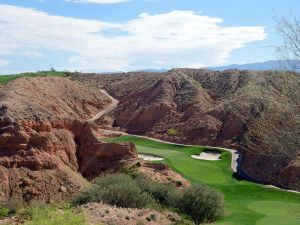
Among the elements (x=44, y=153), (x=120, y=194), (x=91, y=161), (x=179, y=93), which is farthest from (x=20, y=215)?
(x=179, y=93)

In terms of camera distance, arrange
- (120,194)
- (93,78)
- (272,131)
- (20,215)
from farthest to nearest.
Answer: (93,78), (120,194), (20,215), (272,131)

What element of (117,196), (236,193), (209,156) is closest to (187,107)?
(209,156)

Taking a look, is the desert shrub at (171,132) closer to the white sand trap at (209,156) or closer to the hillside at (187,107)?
the hillside at (187,107)

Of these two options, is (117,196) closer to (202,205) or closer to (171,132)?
(202,205)

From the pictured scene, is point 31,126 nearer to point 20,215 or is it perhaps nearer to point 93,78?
point 20,215

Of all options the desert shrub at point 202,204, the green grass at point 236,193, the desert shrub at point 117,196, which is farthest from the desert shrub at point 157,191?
the green grass at point 236,193

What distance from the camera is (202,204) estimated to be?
25297 mm

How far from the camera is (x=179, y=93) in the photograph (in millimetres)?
81938

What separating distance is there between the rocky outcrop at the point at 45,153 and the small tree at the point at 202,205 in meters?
11.4

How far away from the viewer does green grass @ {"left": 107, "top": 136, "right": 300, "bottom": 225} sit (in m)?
26.5

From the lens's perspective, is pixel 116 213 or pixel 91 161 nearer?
pixel 116 213

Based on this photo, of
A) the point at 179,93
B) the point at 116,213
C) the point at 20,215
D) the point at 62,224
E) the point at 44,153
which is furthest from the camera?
the point at 179,93

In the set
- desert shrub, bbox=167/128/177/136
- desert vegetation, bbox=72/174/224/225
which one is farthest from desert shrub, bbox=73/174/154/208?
desert shrub, bbox=167/128/177/136

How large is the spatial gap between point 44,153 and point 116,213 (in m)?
18.0
